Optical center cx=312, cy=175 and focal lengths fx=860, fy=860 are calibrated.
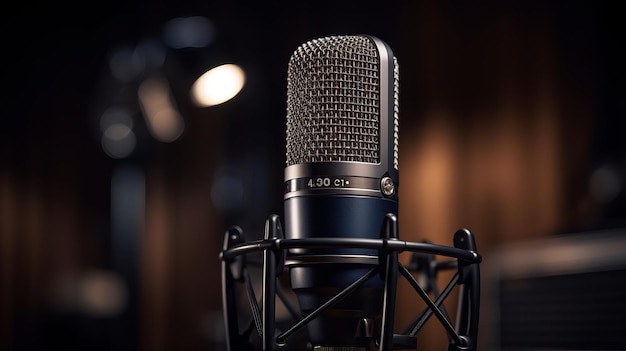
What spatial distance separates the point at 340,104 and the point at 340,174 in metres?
0.06

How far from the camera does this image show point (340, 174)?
0.61 metres

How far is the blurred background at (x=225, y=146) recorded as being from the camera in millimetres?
1801

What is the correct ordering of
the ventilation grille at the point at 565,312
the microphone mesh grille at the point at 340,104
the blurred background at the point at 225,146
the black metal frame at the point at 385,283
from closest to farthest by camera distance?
the black metal frame at the point at 385,283, the microphone mesh grille at the point at 340,104, the ventilation grille at the point at 565,312, the blurred background at the point at 225,146

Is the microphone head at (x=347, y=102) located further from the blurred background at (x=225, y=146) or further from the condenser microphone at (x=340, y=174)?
the blurred background at (x=225, y=146)

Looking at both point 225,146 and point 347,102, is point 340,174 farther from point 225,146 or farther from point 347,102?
point 225,146

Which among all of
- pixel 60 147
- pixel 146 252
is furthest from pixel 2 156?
pixel 146 252

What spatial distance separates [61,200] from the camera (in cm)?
297

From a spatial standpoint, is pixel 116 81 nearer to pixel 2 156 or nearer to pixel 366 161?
pixel 2 156

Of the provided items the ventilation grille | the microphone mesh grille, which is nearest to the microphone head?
the microphone mesh grille

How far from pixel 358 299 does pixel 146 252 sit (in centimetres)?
221

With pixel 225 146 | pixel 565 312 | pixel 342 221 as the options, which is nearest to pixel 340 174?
pixel 342 221

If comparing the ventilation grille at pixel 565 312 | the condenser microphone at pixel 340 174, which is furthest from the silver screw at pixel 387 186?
the ventilation grille at pixel 565 312

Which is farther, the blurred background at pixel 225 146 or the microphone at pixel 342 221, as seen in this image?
the blurred background at pixel 225 146

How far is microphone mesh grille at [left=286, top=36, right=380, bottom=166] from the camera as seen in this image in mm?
627
